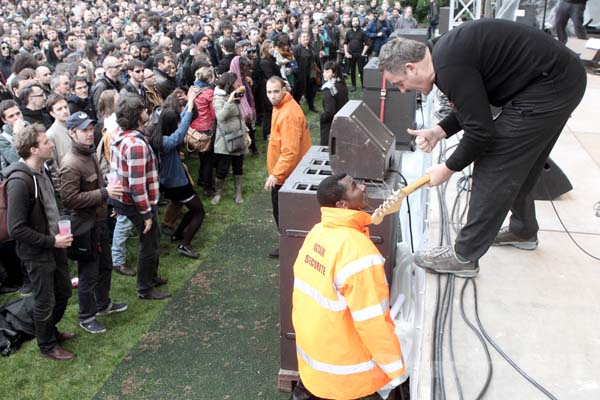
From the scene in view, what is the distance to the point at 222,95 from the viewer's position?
747 centimetres

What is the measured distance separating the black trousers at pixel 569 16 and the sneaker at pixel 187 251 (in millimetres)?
8492

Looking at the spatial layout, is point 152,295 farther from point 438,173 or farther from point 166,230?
point 438,173

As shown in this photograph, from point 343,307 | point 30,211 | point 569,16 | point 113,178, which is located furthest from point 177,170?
point 569,16

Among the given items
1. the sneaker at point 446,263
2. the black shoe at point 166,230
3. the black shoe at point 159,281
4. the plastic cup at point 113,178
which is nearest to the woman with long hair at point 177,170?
the black shoe at point 166,230

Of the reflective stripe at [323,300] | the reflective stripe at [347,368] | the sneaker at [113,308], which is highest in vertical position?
the reflective stripe at [323,300]

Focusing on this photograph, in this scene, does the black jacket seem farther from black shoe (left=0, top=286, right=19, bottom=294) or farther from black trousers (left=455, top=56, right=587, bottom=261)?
black trousers (left=455, top=56, right=587, bottom=261)

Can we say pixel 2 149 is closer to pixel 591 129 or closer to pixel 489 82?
pixel 489 82

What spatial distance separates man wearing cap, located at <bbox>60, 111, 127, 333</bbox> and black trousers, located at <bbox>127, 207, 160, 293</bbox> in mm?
293

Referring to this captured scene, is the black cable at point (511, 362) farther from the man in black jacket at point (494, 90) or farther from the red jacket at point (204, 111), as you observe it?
the red jacket at point (204, 111)

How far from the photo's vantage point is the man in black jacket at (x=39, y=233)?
165 inches

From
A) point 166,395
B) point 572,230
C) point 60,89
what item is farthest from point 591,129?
point 60,89

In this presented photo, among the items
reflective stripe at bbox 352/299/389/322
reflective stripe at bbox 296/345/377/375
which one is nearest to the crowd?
reflective stripe at bbox 296/345/377/375

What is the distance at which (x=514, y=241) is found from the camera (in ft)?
13.8

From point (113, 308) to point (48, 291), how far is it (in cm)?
99
